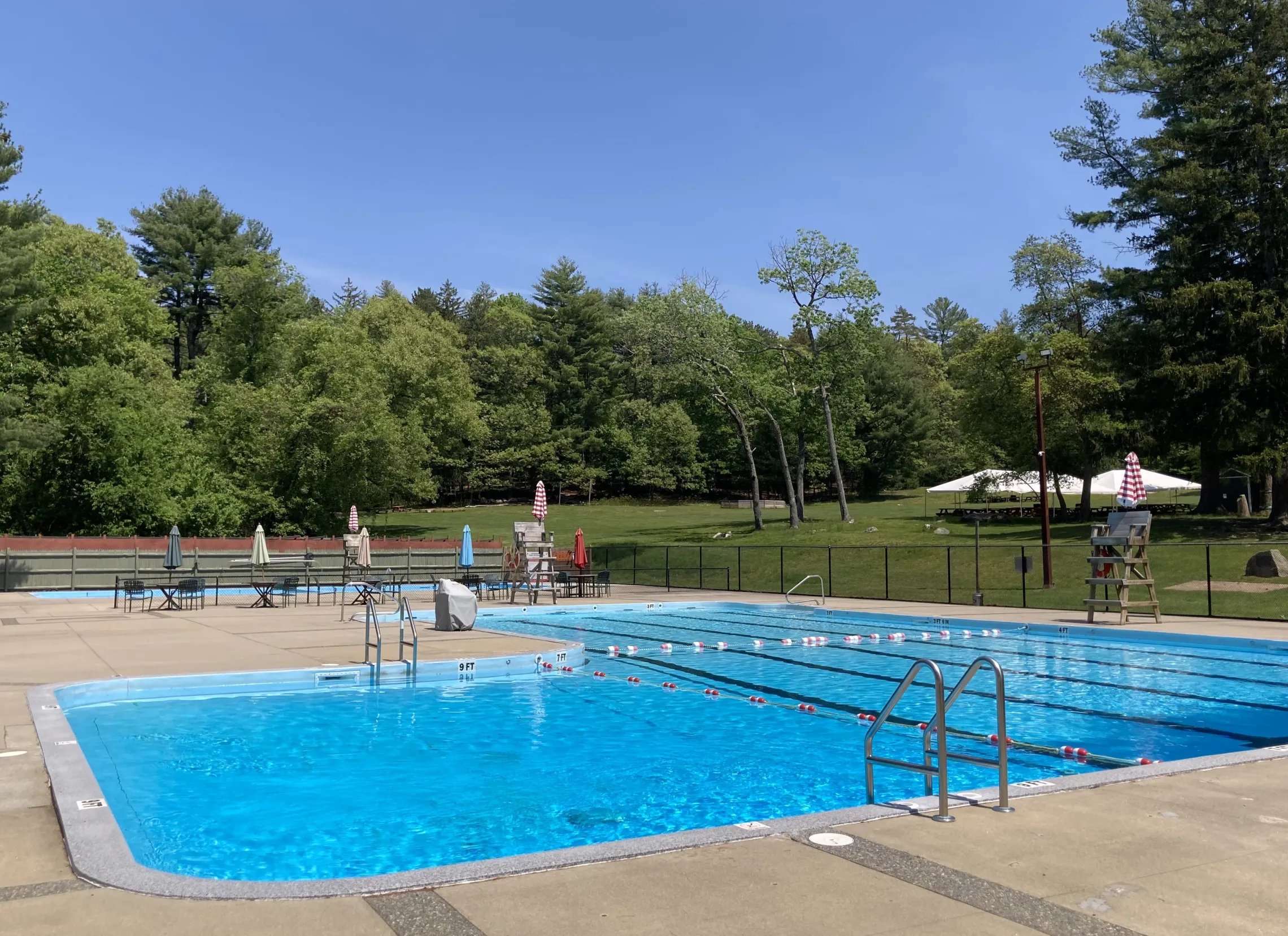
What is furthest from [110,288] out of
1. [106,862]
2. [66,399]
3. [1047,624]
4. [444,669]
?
[106,862]

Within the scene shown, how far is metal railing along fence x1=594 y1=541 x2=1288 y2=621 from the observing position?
22094 millimetres

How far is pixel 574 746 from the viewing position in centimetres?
1014

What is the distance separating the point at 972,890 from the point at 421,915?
234 centimetres

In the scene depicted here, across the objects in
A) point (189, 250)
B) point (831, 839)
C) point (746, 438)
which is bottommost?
point (831, 839)

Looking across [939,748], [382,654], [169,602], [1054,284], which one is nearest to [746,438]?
[1054,284]

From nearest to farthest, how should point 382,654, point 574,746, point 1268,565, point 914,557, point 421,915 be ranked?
1. point 421,915
2. point 574,746
3. point 382,654
4. point 1268,565
5. point 914,557

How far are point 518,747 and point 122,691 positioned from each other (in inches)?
204

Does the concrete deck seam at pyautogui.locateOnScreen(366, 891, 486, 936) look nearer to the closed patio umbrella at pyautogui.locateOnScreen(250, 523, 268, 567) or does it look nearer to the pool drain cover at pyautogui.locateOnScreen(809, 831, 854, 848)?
the pool drain cover at pyautogui.locateOnScreen(809, 831, 854, 848)

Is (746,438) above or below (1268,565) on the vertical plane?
above

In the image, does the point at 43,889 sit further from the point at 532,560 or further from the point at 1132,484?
the point at 1132,484

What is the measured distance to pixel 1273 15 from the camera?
36.5 metres

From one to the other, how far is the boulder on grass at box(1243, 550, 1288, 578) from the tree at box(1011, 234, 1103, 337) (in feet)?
98.0

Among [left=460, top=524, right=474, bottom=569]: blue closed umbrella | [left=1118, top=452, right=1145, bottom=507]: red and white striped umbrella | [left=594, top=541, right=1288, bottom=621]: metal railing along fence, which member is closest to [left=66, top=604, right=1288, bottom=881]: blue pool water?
[left=594, top=541, right=1288, bottom=621]: metal railing along fence

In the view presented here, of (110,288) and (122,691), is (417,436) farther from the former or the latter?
(122,691)
